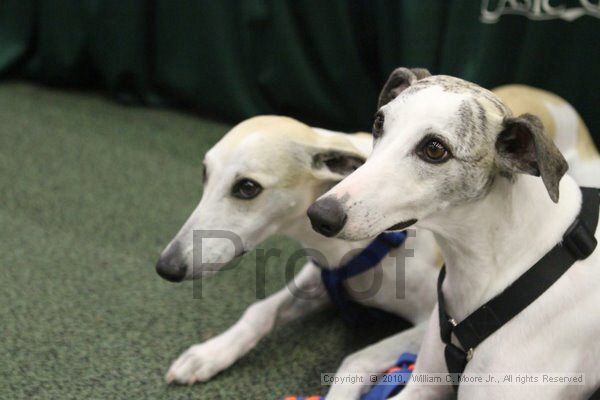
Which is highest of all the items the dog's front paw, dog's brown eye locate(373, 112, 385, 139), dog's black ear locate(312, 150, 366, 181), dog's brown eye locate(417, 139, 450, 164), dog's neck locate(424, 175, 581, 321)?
dog's brown eye locate(417, 139, 450, 164)

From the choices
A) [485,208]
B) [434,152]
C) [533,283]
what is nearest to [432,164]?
[434,152]

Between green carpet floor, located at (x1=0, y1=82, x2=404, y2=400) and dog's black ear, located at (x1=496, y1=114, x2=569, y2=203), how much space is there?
938 millimetres

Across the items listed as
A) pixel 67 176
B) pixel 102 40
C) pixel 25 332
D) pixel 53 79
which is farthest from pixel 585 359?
pixel 53 79

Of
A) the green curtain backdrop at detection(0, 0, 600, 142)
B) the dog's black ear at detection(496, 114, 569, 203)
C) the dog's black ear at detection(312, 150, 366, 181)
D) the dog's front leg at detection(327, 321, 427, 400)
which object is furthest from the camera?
the green curtain backdrop at detection(0, 0, 600, 142)

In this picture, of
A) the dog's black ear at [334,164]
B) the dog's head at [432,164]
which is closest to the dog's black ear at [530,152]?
the dog's head at [432,164]

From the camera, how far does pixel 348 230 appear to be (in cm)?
138

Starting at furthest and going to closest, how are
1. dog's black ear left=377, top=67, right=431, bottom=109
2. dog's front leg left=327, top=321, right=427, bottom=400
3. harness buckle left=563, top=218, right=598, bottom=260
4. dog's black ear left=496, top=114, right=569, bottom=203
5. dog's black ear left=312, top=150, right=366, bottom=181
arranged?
dog's black ear left=312, top=150, right=366, bottom=181 < dog's front leg left=327, top=321, right=427, bottom=400 < dog's black ear left=377, top=67, right=431, bottom=109 < harness buckle left=563, top=218, right=598, bottom=260 < dog's black ear left=496, top=114, right=569, bottom=203

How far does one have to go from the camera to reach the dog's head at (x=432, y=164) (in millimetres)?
1379

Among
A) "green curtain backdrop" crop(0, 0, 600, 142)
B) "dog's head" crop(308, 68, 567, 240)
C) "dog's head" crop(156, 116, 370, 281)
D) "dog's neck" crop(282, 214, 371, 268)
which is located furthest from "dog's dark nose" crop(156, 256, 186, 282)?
"green curtain backdrop" crop(0, 0, 600, 142)

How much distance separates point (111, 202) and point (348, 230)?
6.39ft

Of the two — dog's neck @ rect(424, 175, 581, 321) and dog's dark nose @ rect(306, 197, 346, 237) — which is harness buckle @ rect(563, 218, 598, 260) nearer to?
dog's neck @ rect(424, 175, 581, 321)

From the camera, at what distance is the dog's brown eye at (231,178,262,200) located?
6.19 ft

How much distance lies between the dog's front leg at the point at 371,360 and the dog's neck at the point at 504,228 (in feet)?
1.48

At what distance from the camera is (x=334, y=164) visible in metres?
1.98
